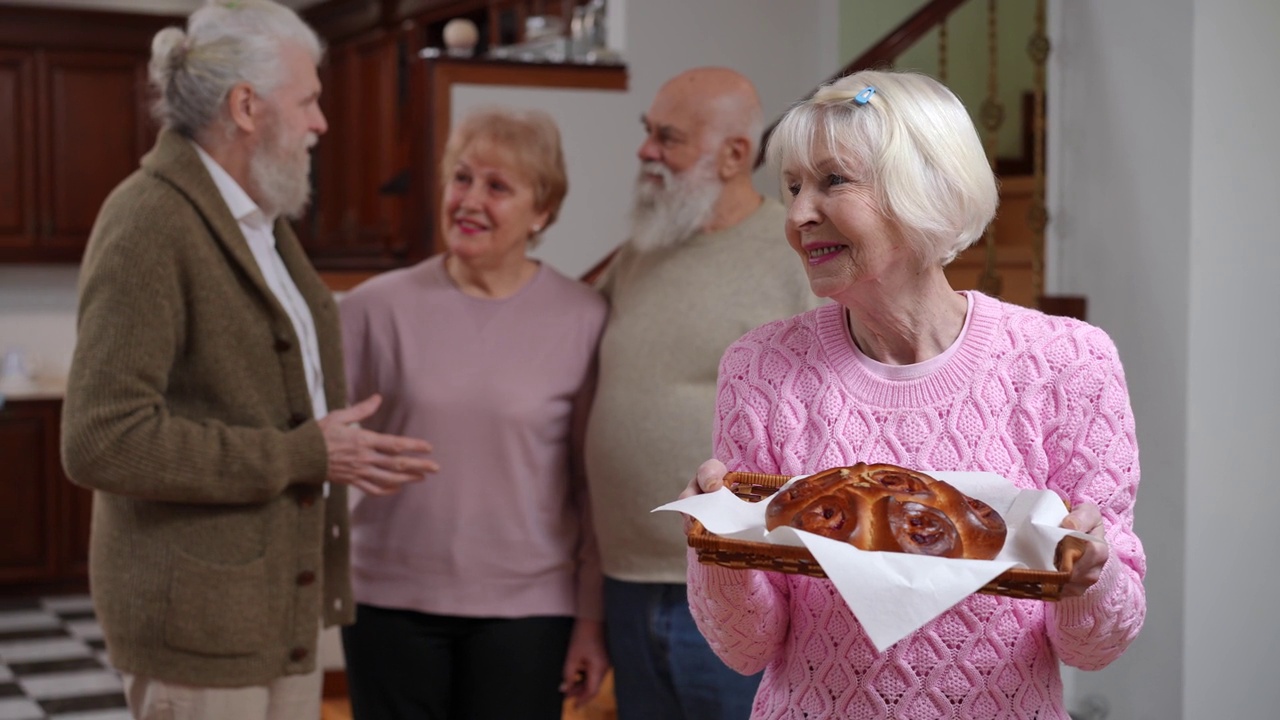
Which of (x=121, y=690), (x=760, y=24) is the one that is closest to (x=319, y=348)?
(x=121, y=690)

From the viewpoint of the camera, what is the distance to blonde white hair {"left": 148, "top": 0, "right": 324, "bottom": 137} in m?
2.05

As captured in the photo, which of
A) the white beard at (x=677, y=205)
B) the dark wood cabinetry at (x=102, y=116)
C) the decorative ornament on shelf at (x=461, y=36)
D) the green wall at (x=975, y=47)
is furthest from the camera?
the dark wood cabinetry at (x=102, y=116)

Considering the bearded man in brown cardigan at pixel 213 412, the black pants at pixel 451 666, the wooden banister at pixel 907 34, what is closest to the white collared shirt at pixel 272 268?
the bearded man in brown cardigan at pixel 213 412

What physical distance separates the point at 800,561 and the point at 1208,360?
6.70ft

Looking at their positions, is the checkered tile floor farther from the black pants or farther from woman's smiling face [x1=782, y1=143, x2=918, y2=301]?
woman's smiling face [x1=782, y1=143, x2=918, y2=301]

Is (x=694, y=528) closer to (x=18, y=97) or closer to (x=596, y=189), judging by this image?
(x=596, y=189)

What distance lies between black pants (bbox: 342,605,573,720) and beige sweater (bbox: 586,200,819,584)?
0.65ft

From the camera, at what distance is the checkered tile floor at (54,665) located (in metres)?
4.76

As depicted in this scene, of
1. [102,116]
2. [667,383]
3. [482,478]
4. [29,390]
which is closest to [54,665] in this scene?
[29,390]

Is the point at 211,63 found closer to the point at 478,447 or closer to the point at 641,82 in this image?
the point at 478,447

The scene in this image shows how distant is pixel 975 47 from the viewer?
20.5 ft

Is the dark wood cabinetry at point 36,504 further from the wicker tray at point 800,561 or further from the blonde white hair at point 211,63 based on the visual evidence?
the wicker tray at point 800,561

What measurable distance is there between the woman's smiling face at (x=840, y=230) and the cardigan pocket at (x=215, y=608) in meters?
1.03

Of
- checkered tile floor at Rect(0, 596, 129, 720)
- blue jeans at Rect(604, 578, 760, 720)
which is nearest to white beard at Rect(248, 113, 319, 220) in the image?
blue jeans at Rect(604, 578, 760, 720)
